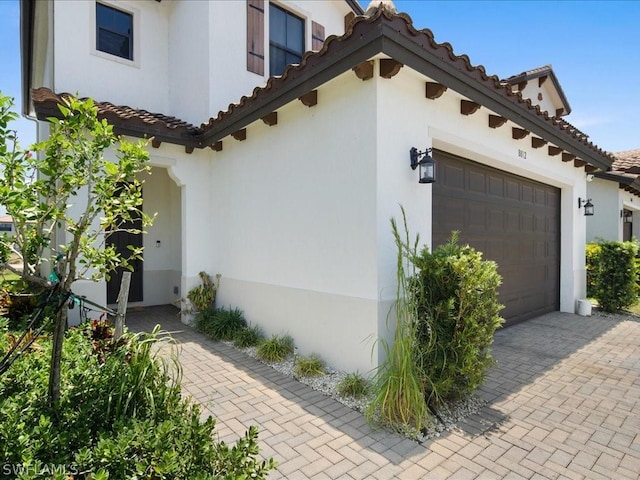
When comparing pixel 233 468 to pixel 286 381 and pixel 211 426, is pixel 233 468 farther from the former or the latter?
pixel 286 381

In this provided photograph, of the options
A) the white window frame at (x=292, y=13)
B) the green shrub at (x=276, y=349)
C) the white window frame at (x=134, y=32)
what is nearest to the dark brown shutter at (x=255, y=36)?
the white window frame at (x=292, y=13)

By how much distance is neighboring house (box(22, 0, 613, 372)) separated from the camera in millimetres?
4902

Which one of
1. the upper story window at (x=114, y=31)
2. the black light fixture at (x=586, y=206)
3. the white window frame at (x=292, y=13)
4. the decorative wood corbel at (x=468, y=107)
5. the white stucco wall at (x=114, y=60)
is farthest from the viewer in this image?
the white window frame at (x=292, y=13)

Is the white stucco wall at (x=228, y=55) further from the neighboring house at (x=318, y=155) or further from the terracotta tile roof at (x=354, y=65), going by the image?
the terracotta tile roof at (x=354, y=65)

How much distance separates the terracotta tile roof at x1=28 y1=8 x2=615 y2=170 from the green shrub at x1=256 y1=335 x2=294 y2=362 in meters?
4.15

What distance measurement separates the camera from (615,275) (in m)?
10.0

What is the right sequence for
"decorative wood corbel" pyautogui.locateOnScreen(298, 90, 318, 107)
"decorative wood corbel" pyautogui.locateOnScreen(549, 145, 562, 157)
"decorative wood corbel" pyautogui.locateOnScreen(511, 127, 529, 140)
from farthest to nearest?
1. "decorative wood corbel" pyautogui.locateOnScreen(549, 145, 562, 157)
2. "decorative wood corbel" pyautogui.locateOnScreen(511, 127, 529, 140)
3. "decorative wood corbel" pyautogui.locateOnScreen(298, 90, 318, 107)

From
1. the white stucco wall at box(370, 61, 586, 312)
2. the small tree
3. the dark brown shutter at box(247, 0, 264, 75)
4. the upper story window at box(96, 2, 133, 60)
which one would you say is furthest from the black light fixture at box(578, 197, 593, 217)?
the upper story window at box(96, 2, 133, 60)

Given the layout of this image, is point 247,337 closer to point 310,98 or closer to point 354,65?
point 310,98

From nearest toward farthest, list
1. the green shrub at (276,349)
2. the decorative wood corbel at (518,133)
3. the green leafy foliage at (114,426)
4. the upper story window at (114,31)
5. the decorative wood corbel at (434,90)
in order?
the green leafy foliage at (114,426) < the decorative wood corbel at (434,90) < the green shrub at (276,349) < the decorative wood corbel at (518,133) < the upper story window at (114,31)

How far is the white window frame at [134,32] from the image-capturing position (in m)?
8.88

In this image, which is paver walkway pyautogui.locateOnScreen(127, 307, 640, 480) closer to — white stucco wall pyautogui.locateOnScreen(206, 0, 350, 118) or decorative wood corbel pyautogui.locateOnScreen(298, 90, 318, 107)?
decorative wood corbel pyautogui.locateOnScreen(298, 90, 318, 107)

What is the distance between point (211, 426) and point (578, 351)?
7.23 m

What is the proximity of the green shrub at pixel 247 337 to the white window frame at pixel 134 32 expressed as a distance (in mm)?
8008
